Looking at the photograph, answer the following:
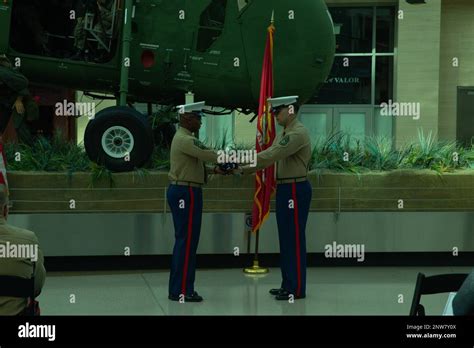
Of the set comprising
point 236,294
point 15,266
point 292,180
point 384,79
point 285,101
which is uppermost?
point 384,79

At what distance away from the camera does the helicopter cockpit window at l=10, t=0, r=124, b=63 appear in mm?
10930

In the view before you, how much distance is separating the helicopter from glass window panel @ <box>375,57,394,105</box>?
8.86 meters

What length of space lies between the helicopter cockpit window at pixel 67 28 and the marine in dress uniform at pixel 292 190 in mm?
3787

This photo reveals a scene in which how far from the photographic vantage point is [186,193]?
7789 millimetres

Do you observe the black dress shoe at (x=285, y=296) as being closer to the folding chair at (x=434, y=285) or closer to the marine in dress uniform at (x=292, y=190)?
the marine in dress uniform at (x=292, y=190)

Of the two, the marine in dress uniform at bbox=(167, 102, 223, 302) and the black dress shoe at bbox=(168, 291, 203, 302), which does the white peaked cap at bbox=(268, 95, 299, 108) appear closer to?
the marine in dress uniform at bbox=(167, 102, 223, 302)

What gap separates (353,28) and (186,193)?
12856 millimetres

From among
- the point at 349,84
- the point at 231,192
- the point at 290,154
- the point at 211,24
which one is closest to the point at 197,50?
the point at 211,24

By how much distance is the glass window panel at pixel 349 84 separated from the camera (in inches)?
776

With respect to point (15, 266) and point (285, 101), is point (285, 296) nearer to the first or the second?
point (285, 101)

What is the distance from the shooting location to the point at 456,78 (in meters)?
19.2

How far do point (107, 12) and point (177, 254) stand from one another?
440cm
